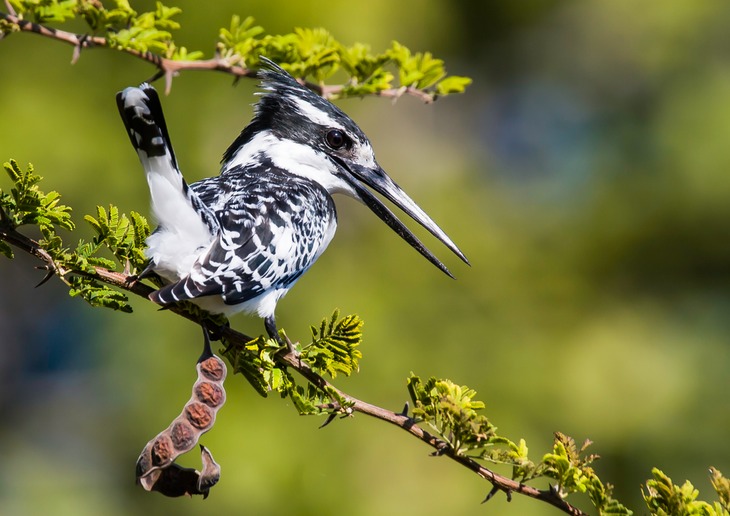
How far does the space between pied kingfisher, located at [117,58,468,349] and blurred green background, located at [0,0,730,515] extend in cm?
268

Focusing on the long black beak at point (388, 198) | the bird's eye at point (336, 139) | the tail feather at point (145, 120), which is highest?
the tail feather at point (145, 120)

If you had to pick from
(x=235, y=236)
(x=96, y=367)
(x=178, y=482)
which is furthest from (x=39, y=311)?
(x=178, y=482)

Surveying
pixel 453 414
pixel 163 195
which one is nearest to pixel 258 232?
pixel 163 195

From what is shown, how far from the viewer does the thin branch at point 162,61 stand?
2576mm

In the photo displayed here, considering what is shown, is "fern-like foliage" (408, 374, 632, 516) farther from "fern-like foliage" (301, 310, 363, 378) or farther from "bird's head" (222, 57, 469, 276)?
"bird's head" (222, 57, 469, 276)

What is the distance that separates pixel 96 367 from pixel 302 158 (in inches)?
181

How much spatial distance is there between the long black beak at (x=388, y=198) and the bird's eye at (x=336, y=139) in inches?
2.3

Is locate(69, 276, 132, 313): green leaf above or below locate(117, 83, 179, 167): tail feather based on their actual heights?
below

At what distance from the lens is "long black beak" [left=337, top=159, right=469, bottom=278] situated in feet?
11.9

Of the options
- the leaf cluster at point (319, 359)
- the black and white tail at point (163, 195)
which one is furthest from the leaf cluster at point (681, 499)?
the black and white tail at point (163, 195)

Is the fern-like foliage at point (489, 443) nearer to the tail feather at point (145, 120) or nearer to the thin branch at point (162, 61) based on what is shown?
the tail feather at point (145, 120)

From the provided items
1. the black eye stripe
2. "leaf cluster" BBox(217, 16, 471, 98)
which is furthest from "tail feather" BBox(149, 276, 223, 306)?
the black eye stripe

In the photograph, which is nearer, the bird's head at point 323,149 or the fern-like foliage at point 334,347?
the fern-like foliage at point 334,347

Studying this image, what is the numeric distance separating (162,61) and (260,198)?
0.57m
